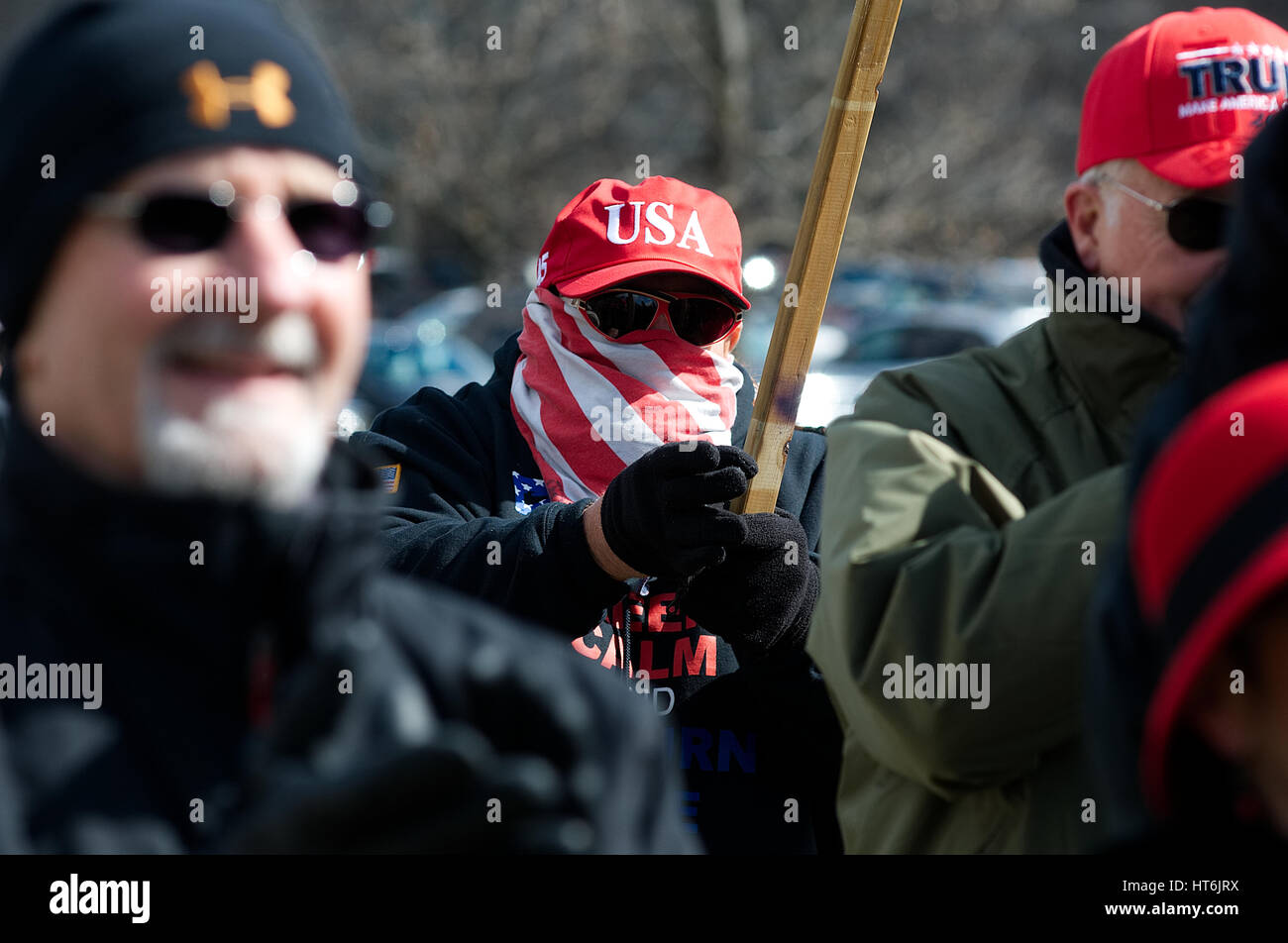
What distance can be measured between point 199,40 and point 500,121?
18241mm

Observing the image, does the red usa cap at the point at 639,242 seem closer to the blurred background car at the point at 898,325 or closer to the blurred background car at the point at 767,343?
the blurred background car at the point at 898,325

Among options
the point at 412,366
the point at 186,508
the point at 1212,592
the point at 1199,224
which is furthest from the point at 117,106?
the point at 412,366

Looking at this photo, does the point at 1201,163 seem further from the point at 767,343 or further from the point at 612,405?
the point at 767,343

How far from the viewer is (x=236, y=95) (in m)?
1.36

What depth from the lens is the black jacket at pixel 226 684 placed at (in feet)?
4.23

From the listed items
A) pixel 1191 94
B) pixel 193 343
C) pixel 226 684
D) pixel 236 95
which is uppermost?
pixel 1191 94

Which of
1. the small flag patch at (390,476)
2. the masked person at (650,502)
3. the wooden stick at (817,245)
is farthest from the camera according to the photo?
A: the small flag patch at (390,476)

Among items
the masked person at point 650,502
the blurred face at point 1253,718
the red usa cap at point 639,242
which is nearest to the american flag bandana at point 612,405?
the masked person at point 650,502

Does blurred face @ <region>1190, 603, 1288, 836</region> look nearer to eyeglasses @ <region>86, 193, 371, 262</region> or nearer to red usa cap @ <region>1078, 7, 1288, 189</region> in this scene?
eyeglasses @ <region>86, 193, 371, 262</region>

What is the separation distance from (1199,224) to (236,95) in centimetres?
136

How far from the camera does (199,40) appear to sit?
1.38m

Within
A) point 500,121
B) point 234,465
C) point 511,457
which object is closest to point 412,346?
point 500,121

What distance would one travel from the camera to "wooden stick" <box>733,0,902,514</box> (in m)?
2.53

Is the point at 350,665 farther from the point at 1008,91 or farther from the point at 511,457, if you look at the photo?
the point at 1008,91
